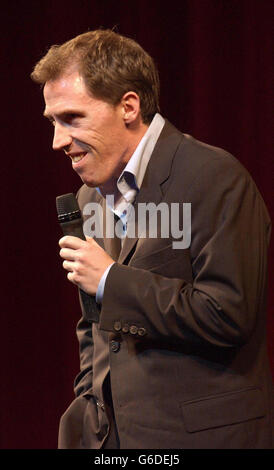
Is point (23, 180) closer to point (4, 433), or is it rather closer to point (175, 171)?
point (4, 433)

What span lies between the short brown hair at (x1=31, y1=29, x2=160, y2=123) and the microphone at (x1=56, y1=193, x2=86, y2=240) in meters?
0.24

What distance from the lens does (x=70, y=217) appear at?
1370mm

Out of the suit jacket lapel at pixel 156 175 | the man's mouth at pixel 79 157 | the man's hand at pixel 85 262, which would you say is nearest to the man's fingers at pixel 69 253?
the man's hand at pixel 85 262

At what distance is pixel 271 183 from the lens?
2268 mm

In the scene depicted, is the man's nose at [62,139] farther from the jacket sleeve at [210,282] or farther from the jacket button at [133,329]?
the jacket button at [133,329]

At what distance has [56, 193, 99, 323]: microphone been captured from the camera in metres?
1.36

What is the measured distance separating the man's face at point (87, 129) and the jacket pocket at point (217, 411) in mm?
522

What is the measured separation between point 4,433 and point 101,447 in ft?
4.26

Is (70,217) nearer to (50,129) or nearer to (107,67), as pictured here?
(107,67)

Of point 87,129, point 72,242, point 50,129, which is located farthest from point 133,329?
point 50,129

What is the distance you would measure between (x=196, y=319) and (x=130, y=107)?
0.50 m

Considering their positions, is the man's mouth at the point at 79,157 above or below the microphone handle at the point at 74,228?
above

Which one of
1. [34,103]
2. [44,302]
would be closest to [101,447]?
[44,302]

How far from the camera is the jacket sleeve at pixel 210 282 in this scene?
1252mm
